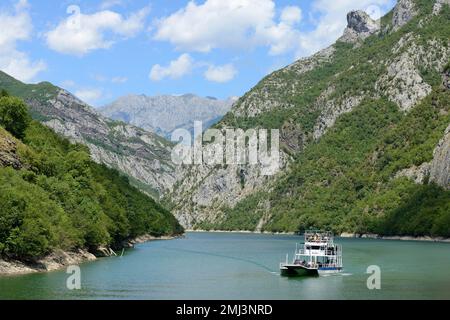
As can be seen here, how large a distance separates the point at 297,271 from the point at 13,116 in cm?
6552

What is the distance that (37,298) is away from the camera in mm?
68750

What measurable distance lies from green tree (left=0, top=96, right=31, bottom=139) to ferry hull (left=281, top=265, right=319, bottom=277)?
206 ft

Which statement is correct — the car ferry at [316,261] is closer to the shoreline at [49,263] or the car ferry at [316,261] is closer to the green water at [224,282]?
the green water at [224,282]

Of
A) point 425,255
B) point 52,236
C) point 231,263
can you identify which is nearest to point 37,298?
point 52,236

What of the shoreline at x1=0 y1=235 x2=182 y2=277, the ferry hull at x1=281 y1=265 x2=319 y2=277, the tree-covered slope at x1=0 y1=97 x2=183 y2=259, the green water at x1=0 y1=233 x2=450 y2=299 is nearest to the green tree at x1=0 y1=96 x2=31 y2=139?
the tree-covered slope at x1=0 y1=97 x2=183 y2=259

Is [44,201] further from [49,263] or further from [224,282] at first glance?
[224,282]

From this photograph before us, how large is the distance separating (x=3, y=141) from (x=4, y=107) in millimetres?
25214

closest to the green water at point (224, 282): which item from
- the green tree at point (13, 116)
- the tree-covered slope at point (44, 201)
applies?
the tree-covered slope at point (44, 201)

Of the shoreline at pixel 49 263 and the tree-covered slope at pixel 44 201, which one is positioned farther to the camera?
the tree-covered slope at pixel 44 201

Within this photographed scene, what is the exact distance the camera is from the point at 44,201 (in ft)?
347

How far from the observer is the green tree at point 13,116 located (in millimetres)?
131250

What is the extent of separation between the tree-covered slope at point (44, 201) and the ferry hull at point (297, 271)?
108 ft

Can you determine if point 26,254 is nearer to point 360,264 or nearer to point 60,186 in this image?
point 60,186

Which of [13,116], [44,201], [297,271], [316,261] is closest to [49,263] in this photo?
[44,201]
